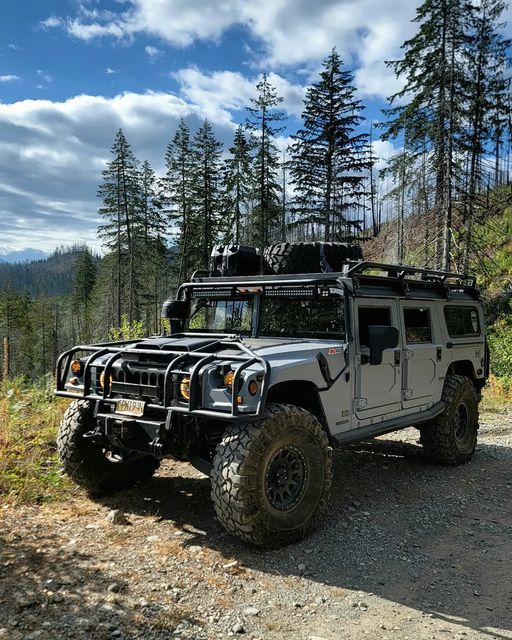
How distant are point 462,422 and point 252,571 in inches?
181

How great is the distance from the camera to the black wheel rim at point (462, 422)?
736cm

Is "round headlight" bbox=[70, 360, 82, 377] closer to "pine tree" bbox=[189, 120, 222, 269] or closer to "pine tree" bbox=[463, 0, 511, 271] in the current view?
"pine tree" bbox=[463, 0, 511, 271]

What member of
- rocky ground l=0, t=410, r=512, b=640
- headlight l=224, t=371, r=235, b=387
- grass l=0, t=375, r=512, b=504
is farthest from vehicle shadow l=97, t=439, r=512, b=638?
headlight l=224, t=371, r=235, b=387

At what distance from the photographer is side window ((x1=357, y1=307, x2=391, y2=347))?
5.59 m

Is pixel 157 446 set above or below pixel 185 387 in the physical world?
below

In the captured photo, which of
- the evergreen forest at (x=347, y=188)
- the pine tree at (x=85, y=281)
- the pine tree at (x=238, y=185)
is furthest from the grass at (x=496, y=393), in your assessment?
the pine tree at (x=85, y=281)

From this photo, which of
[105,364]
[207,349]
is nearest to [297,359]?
[207,349]

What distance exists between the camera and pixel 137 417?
4609 mm

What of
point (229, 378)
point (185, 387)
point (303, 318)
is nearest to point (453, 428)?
point (303, 318)

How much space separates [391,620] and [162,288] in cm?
4980

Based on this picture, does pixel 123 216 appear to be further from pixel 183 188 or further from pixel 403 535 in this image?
pixel 403 535

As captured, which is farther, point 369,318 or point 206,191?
point 206,191

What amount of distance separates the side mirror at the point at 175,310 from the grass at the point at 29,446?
2.20 meters

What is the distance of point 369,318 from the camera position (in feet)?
18.9
